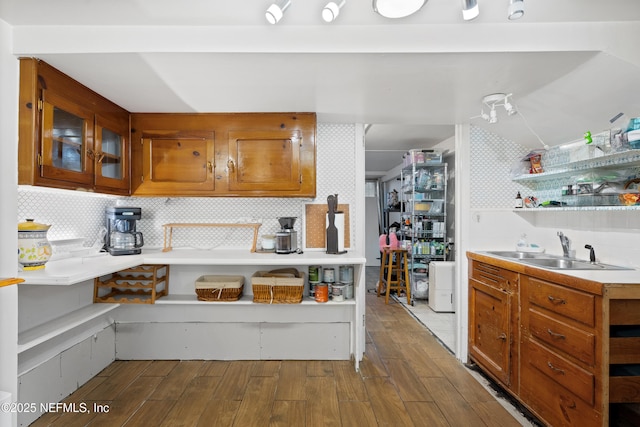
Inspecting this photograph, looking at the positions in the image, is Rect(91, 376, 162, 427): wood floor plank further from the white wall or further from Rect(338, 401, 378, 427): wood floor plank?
Rect(338, 401, 378, 427): wood floor plank

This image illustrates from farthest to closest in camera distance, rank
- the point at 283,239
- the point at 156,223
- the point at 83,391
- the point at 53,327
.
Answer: the point at 156,223, the point at 283,239, the point at 83,391, the point at 53,327

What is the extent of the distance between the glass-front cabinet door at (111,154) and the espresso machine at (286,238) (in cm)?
126

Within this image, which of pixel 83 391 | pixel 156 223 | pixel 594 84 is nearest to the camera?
pixel 594 84

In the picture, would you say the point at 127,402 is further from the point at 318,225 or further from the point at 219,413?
the point at 318,225

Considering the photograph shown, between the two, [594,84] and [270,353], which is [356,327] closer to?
[270,353]

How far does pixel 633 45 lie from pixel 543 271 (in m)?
1.21

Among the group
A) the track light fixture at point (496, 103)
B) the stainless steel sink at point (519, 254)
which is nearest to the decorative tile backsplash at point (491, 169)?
the stainless steel sink at point (519, 254)

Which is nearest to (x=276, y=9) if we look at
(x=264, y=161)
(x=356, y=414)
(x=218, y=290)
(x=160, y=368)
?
(x=264, y=161)

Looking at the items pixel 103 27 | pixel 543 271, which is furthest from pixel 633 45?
pixel 103 27

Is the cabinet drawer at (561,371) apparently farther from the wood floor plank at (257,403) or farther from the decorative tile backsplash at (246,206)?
the wood floor plank at (257,403)

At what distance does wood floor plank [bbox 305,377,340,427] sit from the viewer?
1.93 metres

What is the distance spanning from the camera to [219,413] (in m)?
2.00

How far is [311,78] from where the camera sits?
1906 mm

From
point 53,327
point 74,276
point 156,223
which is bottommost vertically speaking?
point 53,327
